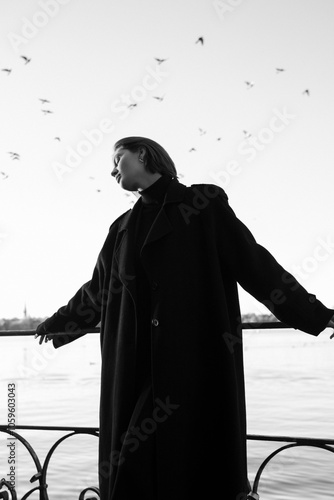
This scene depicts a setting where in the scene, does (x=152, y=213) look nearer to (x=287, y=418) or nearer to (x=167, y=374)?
(x=167, y=374)

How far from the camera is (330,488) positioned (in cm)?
754

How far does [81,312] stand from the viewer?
2.54m

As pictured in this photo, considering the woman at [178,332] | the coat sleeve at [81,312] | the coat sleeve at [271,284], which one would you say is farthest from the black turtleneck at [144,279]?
the coat sleeve at [271,284]

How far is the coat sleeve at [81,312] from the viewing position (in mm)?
2396

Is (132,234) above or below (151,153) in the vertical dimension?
below

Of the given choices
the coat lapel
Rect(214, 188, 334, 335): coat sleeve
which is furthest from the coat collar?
Rect(214, 188, 334, 335): coat sleeve

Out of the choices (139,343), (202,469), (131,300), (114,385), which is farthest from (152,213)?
(202,469)

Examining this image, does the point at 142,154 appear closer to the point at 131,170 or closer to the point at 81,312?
the point at 131,170

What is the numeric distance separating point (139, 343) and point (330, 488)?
6479 millimetres

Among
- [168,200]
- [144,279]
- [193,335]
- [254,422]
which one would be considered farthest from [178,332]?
[254,422]

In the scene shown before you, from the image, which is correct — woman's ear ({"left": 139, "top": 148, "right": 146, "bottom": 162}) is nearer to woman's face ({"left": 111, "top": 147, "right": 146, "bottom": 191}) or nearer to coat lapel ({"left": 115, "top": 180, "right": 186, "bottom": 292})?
woman's face ({"left": 111, "top": 147, "right": 146, "bottom": 191})

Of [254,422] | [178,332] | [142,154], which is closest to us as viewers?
[178,332]

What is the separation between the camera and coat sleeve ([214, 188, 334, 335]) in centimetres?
202

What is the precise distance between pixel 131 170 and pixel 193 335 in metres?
0.66
